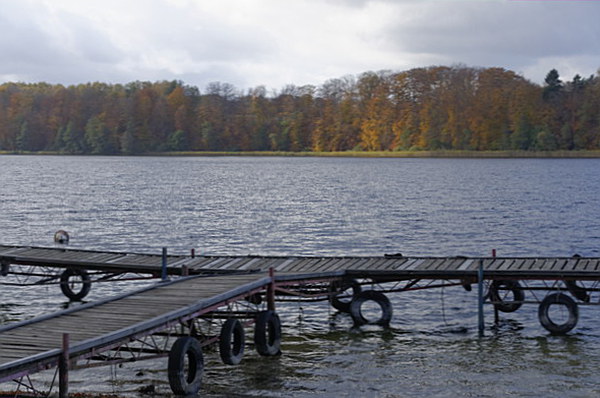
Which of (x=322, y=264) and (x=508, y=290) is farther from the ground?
(x=322, y=264)

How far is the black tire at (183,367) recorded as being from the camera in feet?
48.4

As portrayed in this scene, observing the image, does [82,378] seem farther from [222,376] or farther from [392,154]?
[392,154]

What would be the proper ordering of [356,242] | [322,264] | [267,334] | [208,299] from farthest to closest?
[356,242], [322,264], [267,334], [208,299]

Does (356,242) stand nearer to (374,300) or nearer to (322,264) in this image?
(322,264)

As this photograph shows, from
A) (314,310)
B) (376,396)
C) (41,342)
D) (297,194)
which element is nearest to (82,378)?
(41,342)

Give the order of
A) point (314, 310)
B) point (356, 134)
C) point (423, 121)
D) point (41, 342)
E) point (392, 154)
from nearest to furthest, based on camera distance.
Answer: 1. point (41, 342)
2. point (314, 310)
3. point (423, 121)
4. point (392, 154)
5. point (356, 134)

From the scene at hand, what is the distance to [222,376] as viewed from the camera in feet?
56.0

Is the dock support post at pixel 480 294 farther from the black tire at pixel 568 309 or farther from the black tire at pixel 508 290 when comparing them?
the black tire at pixel 568 309

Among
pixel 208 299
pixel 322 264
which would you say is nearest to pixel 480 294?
pixel 322 264

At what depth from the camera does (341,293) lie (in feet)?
76.8

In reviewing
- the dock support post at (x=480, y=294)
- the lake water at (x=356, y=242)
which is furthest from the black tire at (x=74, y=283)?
the dock support post at (x=480, y=294)

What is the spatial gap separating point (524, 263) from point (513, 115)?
141 meters

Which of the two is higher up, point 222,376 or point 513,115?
point 513,115

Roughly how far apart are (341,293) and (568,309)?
633 centimetres
